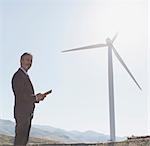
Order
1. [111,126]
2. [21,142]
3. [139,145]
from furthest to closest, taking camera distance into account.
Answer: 1. [111,126]
2. [139,145]
3. [21,142]

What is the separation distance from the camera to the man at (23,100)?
22.7ft

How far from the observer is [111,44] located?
4047 centimetres

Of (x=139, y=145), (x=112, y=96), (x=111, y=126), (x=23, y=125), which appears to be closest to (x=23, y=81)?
(x=23, y=125)

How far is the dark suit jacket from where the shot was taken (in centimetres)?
696

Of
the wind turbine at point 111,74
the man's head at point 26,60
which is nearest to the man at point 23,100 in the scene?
the man's head at point 26,60

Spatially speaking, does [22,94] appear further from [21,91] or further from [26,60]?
[26,60]

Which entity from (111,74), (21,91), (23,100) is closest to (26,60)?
(21,91)

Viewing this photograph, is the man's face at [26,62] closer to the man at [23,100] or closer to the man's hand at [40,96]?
the man at [23,100]

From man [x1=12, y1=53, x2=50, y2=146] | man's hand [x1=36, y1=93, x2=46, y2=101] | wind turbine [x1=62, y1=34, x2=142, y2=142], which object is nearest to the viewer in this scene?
man [x1=12, y1=53, x2=50, y2=146]

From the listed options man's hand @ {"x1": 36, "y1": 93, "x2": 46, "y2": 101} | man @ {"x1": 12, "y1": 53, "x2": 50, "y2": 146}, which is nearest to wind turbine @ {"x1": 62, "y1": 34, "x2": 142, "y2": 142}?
man's hand @ {"x1": 36, "y1": 93, "x2": 46, "y2": 101}

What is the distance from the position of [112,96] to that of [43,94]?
31259mm

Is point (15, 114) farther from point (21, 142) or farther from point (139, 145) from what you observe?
point (139, 145)

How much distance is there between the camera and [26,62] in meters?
6.99

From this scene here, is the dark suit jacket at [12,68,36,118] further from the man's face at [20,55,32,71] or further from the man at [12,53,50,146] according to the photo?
the man's face at [20,55,32,71]
